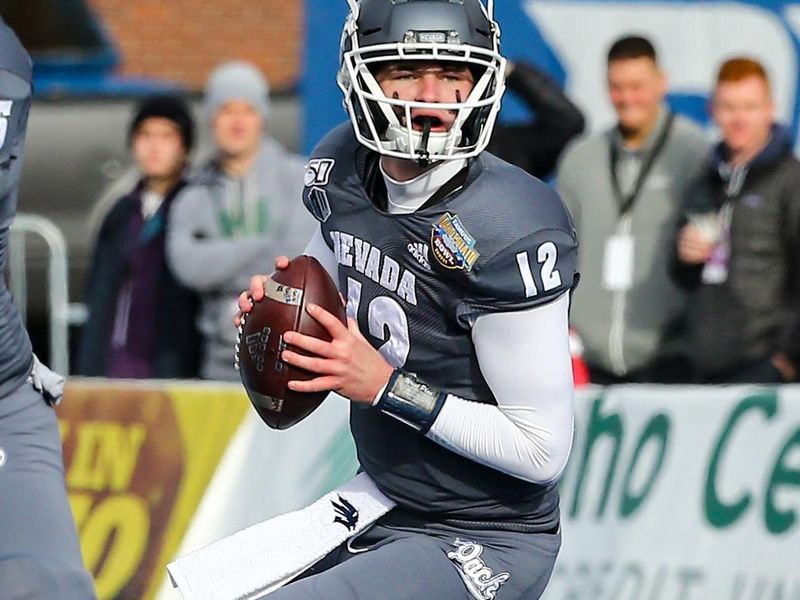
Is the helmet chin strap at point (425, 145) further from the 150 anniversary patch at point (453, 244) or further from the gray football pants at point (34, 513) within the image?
the gray football pants at point (34, 513)

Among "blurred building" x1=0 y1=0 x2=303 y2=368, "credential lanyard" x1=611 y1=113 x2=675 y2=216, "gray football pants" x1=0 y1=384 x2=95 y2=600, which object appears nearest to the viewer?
"gray football pants" x1=0 y1=384 x2=95 y2=600

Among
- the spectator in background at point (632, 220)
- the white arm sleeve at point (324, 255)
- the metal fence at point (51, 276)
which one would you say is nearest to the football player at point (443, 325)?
the white arm sleeve at point (324, 255)

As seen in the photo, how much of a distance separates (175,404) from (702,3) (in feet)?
9.96

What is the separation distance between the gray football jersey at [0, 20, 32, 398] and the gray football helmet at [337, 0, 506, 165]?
83cm

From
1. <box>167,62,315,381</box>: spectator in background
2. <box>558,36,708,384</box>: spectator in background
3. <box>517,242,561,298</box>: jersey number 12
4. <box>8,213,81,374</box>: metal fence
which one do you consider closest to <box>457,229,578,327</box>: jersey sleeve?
<box>517,242,561,298</box>: jersey number 12

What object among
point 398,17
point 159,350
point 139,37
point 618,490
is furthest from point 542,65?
point 139,37

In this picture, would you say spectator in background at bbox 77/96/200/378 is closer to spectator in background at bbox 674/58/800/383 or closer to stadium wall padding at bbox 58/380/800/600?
stadium wall padding at bbox 58/380/800/600

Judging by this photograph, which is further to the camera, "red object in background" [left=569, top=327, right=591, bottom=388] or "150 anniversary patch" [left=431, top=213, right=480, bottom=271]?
"red object in background" [left=569, top=327, right=591, bottom=388]

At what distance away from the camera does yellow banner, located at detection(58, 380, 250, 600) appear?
654 centimetres

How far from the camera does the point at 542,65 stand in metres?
7.98

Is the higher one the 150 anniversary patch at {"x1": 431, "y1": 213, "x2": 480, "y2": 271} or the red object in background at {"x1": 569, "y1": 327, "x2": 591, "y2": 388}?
the 150 anniversary patch at {"x1": 431, "y1": 213, "x2": 480, "y2": 271}

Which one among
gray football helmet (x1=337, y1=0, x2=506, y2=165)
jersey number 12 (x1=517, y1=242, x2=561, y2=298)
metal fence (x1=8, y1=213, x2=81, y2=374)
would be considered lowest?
metal fence (x1=8, y1=213, x2=81, y2=374)

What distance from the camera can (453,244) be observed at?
12.2ft

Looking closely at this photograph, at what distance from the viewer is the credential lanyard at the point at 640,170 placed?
6859 millimetres
